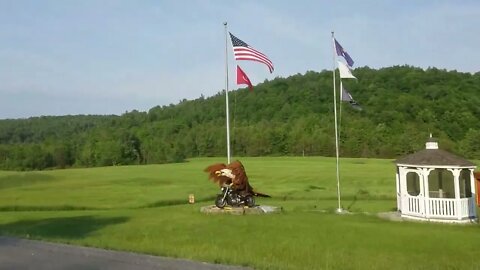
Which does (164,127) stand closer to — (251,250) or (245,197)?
(245,197)

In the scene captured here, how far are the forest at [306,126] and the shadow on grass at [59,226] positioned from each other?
58290mm

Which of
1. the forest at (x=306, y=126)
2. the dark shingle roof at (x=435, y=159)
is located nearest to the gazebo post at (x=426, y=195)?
the dark shingle roof at (x=435, y=159)

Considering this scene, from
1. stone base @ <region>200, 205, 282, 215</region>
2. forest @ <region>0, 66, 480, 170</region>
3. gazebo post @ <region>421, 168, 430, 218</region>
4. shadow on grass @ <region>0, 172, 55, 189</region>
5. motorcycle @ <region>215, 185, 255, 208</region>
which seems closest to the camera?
gazebo post @ <region>421, 168, 430, 218</region>

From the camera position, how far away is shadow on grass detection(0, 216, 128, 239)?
1812 cm

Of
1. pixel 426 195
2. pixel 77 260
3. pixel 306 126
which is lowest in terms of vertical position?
pixel 77 260

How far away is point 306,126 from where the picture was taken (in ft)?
317

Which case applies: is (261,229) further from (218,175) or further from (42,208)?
(42,208)

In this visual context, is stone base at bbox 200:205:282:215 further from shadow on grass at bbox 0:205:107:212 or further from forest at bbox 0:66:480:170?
forest at bbox 0:66:480:170

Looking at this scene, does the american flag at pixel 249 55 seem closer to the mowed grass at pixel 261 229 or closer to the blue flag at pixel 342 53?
the blue flag at pixel 342 53

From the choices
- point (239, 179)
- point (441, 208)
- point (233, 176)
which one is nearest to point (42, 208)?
point (233, 176)

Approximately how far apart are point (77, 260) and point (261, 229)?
25.6 ft

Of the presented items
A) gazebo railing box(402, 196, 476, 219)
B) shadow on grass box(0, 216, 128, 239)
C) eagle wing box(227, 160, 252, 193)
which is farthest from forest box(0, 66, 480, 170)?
shadow on grass box(0, 216, 128, 239)

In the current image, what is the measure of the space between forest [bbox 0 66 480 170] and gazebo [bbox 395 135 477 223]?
51445 mm

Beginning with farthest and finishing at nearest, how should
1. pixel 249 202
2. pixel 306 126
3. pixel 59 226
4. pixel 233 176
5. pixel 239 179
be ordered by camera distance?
pixel 306 126 < pixel 233 176 < pixel 239 179 < pixel 249 202 < pixel 59 226
